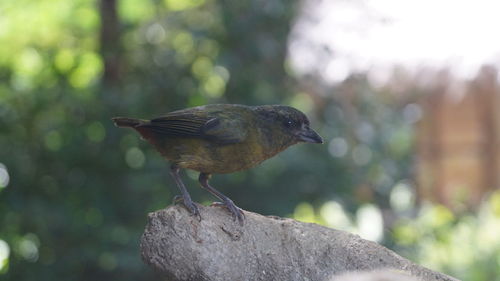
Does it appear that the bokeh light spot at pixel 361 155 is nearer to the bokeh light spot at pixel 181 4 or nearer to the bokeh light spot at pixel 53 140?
the bokeh light spot at pixel 181 4

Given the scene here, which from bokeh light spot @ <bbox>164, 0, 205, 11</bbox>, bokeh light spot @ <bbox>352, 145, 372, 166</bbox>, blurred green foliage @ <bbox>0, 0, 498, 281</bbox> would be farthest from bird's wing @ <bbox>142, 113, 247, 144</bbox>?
bokeh light spot @ <bbox>164, 0, 205, 11</bbox>

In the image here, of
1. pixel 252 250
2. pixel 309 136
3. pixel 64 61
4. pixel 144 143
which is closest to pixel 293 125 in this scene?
pixel 309 136

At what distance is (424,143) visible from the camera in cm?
1189

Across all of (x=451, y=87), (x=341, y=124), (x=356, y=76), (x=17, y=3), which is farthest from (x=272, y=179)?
(x=451, y=87)

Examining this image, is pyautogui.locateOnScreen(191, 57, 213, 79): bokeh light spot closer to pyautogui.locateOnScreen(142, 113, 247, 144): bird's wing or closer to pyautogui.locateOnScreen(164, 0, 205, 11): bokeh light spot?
pyautogui.locateOnScreen(164, 0, 205, 11): bokeh light spot

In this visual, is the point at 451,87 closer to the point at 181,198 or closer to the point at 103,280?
the point at 103,280

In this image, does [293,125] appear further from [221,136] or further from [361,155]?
[361,155]

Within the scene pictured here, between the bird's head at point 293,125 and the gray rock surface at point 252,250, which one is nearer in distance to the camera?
the gray rock surface at point 252,250

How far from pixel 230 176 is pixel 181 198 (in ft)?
7.98

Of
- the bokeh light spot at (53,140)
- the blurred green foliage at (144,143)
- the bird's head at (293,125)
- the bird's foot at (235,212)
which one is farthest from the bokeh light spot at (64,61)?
the bird's foot at (235,212)

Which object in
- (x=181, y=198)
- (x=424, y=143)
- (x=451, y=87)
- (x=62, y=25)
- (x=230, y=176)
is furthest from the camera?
(x=424, y=143)

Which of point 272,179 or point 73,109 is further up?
point 272,179

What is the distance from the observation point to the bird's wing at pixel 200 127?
12.5ft

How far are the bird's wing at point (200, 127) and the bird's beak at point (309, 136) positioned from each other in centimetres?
32
